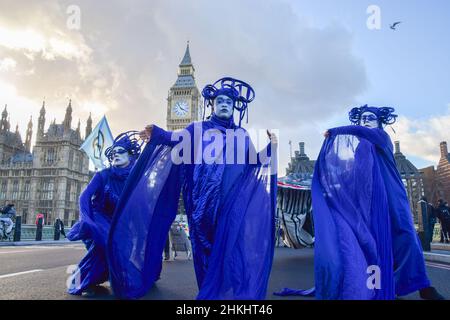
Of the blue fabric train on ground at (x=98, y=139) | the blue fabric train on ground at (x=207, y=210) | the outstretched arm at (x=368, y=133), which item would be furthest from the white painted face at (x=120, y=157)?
the blue fabric train on ground at (x=98, y=139)

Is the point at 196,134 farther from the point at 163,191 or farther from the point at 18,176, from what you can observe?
the point at 18,176

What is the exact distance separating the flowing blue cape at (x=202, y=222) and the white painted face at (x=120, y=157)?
831 millimetres

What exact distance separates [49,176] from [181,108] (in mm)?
40070

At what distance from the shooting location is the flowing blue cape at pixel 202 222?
3.19 metres

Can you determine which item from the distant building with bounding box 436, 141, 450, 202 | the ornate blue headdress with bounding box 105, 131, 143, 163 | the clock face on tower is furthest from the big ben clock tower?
the ornate blue headdress with bounding box 105, 131, 143, 163

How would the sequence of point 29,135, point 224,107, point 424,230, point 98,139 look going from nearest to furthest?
point 224,107 < point 424,230 < point 98,139 < point 29,135

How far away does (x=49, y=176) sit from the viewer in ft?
229

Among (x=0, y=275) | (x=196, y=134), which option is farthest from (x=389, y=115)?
(x=0, y=275)

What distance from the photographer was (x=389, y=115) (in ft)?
15.2

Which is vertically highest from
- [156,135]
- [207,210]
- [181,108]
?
[181,108]

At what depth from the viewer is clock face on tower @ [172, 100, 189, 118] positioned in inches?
3656

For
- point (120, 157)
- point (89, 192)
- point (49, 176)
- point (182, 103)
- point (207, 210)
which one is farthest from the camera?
point (182, 103)

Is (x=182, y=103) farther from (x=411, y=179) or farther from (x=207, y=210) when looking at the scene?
(x=207, y=210)

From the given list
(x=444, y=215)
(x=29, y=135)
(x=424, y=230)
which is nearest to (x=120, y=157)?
(x=424, y=230)
